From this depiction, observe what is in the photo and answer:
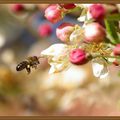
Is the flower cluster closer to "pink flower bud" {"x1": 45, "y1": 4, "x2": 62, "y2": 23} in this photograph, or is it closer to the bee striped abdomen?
"pink flower bud" {"x1": 45, "y1": 4, "x2": 62, "y2": 23}

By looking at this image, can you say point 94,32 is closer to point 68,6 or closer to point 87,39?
point 87,39

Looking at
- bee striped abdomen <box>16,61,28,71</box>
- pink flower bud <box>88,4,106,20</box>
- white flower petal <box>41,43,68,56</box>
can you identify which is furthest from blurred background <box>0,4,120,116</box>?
pink flower bud <box>88,4,106,20</box>

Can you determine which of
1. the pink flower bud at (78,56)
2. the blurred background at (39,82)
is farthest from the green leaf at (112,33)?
the blurred background at (39,82)

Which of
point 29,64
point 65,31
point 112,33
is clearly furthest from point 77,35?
point 29,64

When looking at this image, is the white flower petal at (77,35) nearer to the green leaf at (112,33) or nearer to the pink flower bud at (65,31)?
the pink flower bud at (65,31)

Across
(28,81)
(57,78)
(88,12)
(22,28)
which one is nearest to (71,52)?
(88,12)

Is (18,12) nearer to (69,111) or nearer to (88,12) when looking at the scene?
(69,111)
